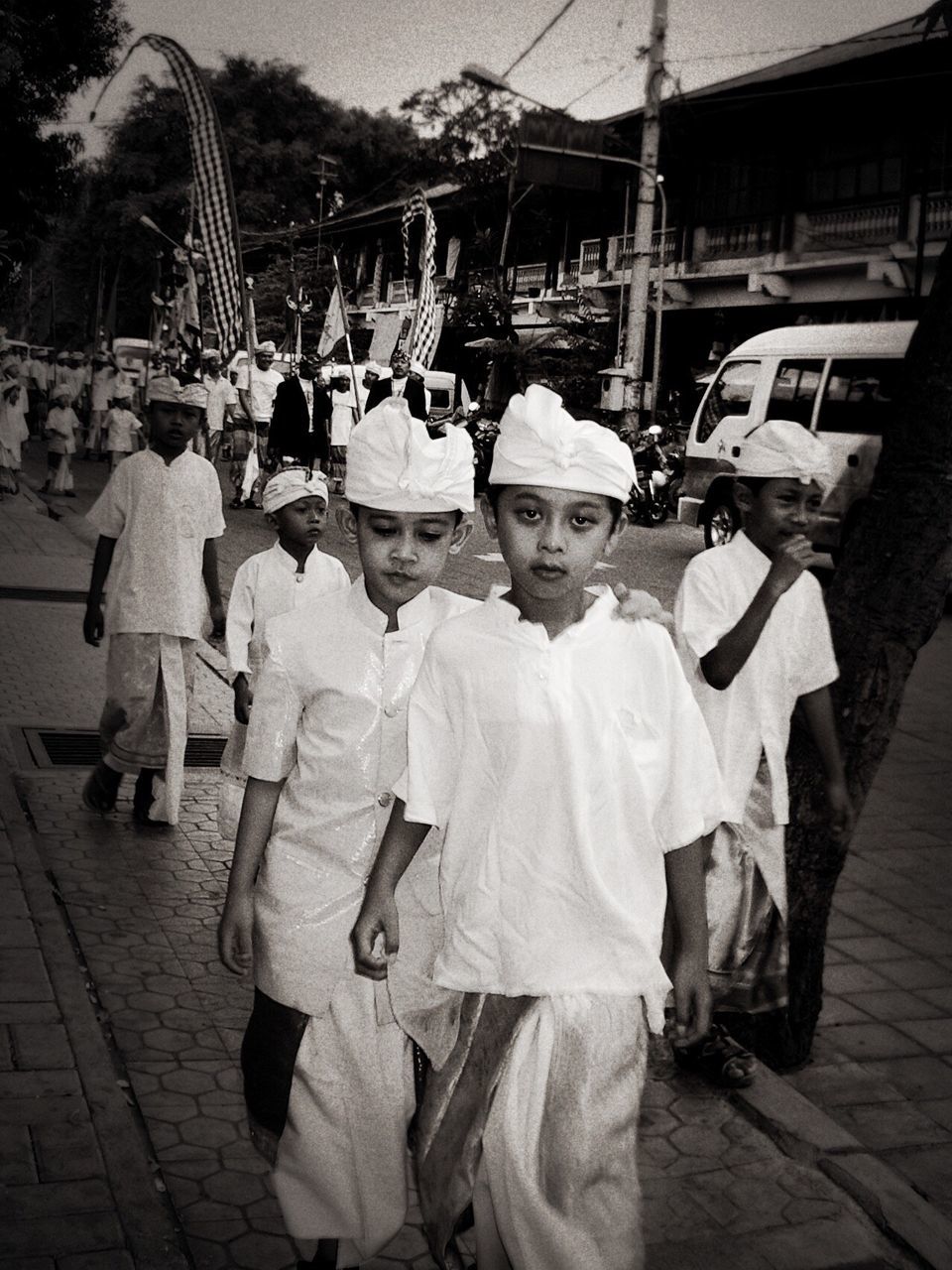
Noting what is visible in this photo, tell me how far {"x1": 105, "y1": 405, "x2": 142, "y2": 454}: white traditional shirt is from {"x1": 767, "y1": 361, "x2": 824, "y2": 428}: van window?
9379mm

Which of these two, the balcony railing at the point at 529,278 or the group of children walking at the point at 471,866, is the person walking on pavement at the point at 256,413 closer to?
the group of children walking at the point at 471,866

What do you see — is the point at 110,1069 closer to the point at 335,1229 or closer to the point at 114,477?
the point at 335,1229

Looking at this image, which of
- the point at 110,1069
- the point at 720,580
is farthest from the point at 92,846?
the point at 720,580

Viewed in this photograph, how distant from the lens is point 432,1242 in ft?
8.43

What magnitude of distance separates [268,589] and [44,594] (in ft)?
21.8

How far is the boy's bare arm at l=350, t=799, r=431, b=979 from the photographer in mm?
2570

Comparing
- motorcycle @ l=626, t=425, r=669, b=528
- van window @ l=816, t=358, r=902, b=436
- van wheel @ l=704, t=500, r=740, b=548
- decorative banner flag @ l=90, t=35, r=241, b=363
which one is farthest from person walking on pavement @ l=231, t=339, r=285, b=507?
decorative banner flag @ l=90, t=35, r=241, b=363

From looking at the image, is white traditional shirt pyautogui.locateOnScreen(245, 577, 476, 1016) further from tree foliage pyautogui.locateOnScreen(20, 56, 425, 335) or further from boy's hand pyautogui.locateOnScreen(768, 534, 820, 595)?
tree foliage pyautogui.locateOnScreen(20, 56, 425, 335)

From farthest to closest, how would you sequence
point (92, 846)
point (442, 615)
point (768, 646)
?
point (92, 846) < point (768, 646) < point (442, 615)

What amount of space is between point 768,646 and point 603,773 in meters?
1.24

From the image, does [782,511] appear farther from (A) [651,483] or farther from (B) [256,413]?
(A) [651,483]

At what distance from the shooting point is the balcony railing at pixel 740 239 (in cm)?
2770

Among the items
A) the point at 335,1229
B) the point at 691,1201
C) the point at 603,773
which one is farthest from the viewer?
the point at 691,1201

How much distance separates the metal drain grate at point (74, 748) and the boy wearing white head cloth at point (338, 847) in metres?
4.09
